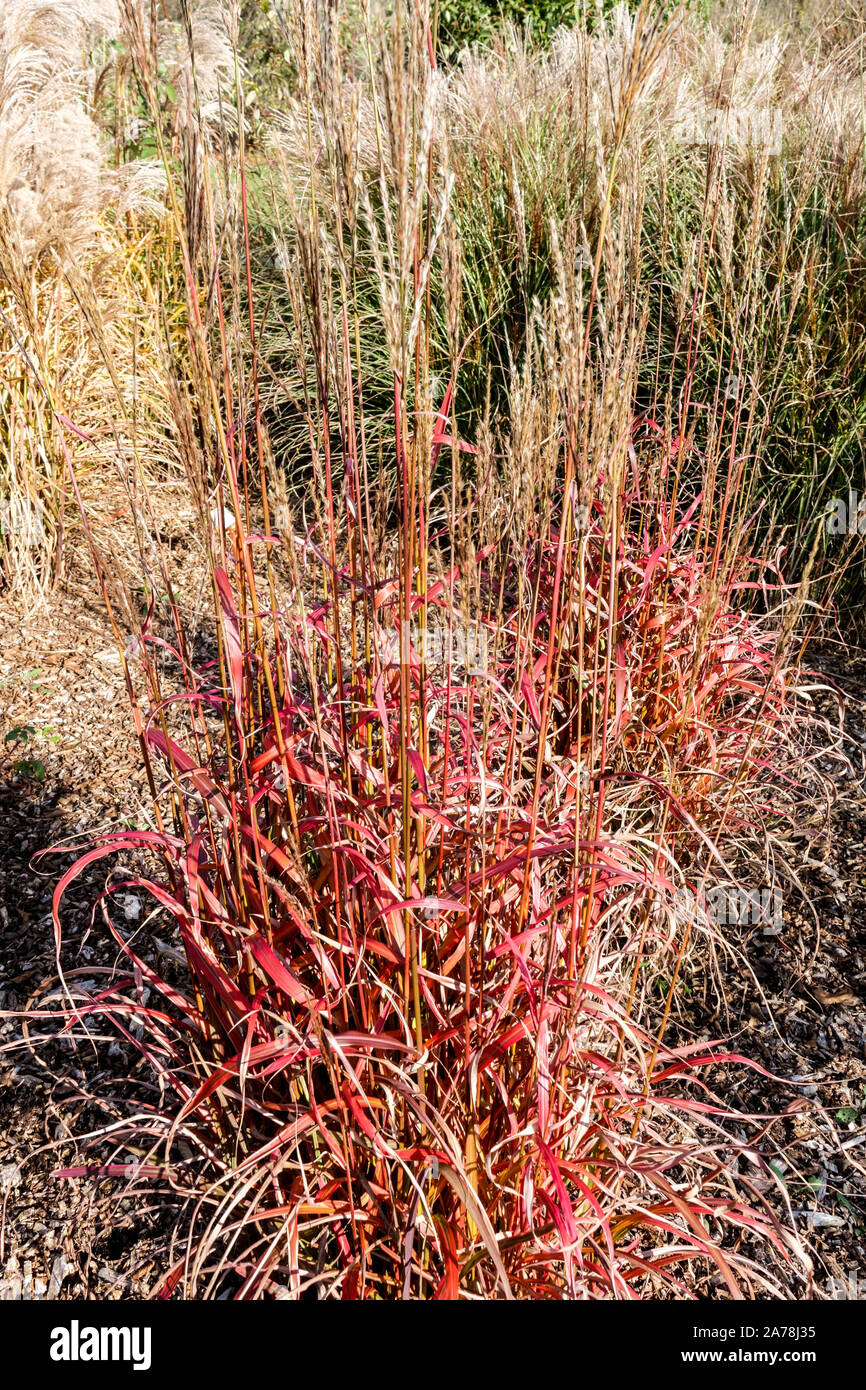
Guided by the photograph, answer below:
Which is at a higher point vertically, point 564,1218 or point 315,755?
point 315,755

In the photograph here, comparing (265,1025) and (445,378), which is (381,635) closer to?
(265,1025)

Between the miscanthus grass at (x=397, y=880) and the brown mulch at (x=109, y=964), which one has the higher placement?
the miscanthus grass at (x=397, y=880)

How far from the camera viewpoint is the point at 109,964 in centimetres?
240

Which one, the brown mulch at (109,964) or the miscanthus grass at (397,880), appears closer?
the miscanthus grass at (397,880)

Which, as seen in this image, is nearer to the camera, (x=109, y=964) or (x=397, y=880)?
(x=397, y=880)

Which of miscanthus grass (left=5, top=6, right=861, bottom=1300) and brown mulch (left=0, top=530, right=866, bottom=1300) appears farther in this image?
brown mulch (left=0, top=530, right=866, bottom=1300)

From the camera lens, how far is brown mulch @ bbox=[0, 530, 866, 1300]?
182 cm

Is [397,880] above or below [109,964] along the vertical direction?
above

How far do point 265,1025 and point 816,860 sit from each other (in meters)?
1.77

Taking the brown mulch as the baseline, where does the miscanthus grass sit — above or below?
above

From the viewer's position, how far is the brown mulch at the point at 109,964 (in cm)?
182
